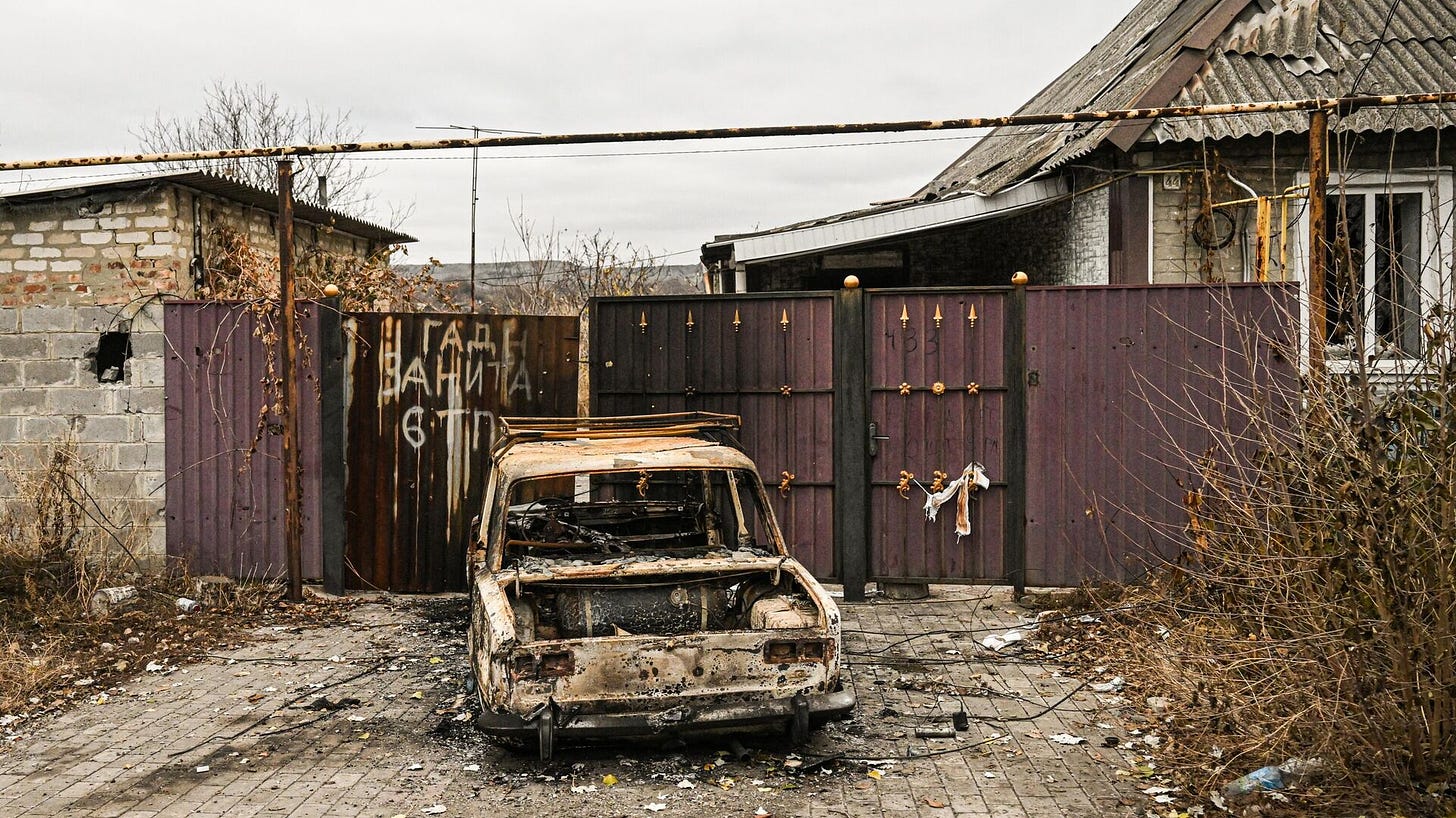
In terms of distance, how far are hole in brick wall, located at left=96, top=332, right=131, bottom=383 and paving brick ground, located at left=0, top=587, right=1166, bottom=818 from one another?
3.14 m

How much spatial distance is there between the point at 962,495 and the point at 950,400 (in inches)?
28.2

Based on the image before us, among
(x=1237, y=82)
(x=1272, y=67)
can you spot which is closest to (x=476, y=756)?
(x=1237, y=82)

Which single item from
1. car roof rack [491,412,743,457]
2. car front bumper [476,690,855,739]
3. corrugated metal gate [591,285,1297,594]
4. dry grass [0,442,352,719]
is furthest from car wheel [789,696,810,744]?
dry grass [0,442,352,719]

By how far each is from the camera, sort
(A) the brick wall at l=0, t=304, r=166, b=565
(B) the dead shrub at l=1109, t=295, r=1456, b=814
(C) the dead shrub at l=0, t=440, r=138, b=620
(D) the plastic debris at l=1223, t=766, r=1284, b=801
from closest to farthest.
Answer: (B) the dead shrub at l=1109, t=295, r=1456, b=814
(D) the plastic debris at l=1223, t=766, r=1284, b=801
(C) the dead shrub at l=0, t=440, r=138, b=620
(A) the brick wall at l=0, t=304, r=166, b=565

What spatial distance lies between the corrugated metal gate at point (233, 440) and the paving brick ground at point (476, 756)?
1.93 metres

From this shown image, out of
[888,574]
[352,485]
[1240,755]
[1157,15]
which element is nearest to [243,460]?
[352,485]

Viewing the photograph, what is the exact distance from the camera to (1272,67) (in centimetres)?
1151

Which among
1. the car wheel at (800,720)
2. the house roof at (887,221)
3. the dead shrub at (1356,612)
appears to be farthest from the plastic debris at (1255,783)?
the house roof at (887,221)

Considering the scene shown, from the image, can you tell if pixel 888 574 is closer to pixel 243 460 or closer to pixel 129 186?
pixel 243 460

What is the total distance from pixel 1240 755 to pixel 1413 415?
1.56 m

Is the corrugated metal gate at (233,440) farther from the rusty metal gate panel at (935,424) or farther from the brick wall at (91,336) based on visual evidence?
the rusty metal gate panel at (935,424)

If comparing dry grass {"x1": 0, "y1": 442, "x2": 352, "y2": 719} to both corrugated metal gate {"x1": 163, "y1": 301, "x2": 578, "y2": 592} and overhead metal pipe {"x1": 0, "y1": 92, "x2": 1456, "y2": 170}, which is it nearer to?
corrugated metal gate {"x1": 163, "y1": 301, "x2": 578, "y2": 592}

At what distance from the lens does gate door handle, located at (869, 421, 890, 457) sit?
8.84 meters

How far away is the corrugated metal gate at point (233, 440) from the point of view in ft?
29.6
